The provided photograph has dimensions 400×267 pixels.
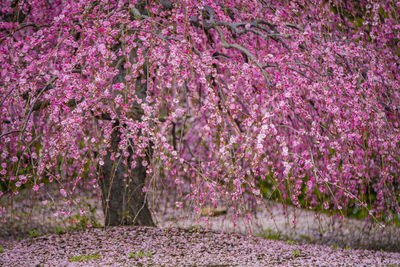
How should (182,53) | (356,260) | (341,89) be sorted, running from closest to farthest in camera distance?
(182,53) → (341,89) → (356,260)

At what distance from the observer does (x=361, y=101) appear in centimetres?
389

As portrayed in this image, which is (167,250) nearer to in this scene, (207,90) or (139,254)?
(139,254)

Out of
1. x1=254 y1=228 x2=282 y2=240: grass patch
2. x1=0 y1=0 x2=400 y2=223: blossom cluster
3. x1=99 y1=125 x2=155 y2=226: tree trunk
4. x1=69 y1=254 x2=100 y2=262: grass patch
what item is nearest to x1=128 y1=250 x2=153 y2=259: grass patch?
x1=69 y1=254 x2=100 y2=262: grass patch

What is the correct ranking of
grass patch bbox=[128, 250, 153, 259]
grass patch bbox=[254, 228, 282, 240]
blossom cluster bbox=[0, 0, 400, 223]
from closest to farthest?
1. blossom cluster bbox=[0, 0, 400, 223]
2. grass patch bbox=[128, 250, 153, 259]
3. grass patch bbox=[254, 228, 282, 240]

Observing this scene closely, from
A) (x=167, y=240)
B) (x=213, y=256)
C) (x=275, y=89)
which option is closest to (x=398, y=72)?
(x=275, y=89)

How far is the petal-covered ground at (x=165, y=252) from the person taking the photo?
4.44 m

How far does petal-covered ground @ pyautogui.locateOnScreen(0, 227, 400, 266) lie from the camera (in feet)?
14.6

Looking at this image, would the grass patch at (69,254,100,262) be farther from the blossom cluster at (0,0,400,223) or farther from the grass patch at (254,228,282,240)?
the grass patch at (254,228,282,240)

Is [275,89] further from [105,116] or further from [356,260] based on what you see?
[356,260]

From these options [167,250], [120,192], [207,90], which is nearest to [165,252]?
[167,250]

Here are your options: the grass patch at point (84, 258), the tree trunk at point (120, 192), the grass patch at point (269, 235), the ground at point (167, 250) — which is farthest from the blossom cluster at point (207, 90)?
the grass patch at point (269, 235)

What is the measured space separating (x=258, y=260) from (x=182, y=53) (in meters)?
2.53

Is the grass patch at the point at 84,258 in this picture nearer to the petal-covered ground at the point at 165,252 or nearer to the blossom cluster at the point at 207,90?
the petal-covered ground at the point at 165,252

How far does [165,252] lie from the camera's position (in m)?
4.77
